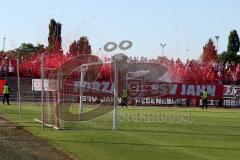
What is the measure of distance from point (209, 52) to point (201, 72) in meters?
23.6

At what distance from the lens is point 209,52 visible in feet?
298

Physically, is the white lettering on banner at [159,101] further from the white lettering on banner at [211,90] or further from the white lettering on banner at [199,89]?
the white lettering on banner at [211,90]

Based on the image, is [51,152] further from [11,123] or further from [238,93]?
[238,93]

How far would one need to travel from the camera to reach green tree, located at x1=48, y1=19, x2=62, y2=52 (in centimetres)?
7986

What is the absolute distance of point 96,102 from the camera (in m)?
49.9

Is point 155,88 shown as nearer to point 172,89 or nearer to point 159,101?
point 159,101

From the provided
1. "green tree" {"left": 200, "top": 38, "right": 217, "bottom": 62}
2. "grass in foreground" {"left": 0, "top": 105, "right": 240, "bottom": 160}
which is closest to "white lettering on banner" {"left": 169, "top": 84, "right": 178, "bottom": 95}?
"grass in foreground" {"left": 0, "top": 105, "right": 240, "bottom": 160}

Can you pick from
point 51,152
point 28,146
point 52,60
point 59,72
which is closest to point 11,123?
point 59,72

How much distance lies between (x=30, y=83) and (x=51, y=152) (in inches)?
1536

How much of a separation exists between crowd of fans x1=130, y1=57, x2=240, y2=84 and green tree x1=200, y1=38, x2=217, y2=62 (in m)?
17.7

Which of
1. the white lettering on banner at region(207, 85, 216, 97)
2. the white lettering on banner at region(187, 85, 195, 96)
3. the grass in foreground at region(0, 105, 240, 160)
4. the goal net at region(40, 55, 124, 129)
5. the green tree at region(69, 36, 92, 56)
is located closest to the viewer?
the grass in foreground at region(0, 105, 240, 160)

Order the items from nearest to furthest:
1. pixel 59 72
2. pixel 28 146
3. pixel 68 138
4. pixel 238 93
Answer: pixel 28 146
pixel 68 138
pixel 59 72
pixel 238 93

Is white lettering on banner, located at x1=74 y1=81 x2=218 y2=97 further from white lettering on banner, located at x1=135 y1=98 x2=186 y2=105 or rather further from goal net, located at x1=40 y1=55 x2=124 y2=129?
goal net, located at x1=40 y1=55 x2=124 y2=129

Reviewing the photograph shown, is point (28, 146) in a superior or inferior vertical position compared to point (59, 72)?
inferior
